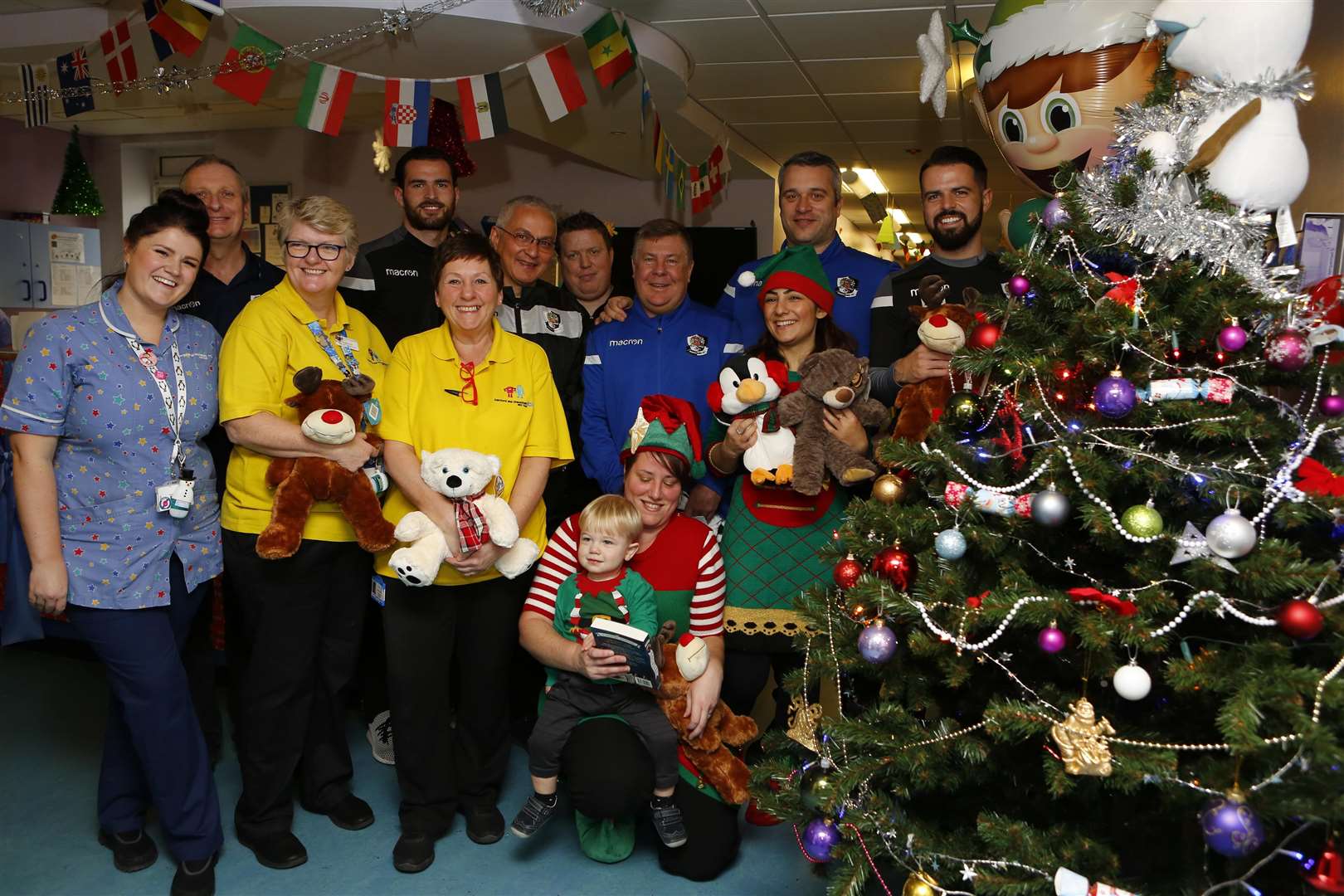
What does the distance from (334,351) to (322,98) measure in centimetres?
212

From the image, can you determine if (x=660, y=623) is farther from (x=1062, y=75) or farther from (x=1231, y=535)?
(x=1062, y=75)

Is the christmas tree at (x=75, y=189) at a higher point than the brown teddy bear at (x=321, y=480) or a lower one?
higher

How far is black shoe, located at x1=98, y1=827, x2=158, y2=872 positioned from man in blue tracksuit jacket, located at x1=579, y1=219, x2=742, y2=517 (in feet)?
5.04

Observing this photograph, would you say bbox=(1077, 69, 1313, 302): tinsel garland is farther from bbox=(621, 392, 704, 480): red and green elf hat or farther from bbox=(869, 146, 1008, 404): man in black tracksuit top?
bbox=(621, 392, 704, 480): red and green elf hat

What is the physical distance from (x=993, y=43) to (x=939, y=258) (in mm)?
667

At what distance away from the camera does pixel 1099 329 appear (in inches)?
70.9

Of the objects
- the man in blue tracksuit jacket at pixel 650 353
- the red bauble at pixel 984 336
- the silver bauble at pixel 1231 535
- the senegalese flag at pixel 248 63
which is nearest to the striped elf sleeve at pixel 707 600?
the man in blue tracksuit jacket at pixel 650 353

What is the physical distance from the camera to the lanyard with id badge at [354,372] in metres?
2.59

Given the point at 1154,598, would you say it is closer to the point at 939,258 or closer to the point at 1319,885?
the point at 1319,885

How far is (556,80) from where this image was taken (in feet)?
14.4

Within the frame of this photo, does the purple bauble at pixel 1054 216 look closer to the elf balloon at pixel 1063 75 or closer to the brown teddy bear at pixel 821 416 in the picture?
the elf balloon at pixel 1063 75

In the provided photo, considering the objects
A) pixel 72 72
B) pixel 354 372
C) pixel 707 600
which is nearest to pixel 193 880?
pixel 354 372

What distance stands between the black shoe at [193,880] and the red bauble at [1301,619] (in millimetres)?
2362

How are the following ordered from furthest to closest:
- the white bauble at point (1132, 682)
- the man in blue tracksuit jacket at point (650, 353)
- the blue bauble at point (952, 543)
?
the man in blue tracksuit jacket at point (650, 353), the blue bauble at point (952, 543), the white bauble at point (1132, 682)
